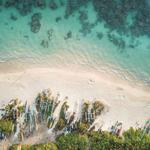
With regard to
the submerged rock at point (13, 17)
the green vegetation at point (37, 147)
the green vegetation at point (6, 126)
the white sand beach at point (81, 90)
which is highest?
the submerged rock at point (13, 17)

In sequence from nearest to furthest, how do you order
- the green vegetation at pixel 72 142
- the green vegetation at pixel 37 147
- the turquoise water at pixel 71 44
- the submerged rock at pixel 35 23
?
the green vegetation at pixel 37 147, the green vegetation at pixel 72 142, the turquoise water at pixel 71 44, the submerged rock at pixel 35 23

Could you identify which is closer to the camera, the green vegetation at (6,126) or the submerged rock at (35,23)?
the green vegetation at (6,126)

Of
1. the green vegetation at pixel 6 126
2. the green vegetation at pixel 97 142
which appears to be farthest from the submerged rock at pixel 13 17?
the green vegetation at pixel 97 142

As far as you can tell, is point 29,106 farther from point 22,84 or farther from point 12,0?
point 12,0

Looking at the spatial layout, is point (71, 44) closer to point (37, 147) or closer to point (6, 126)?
point (6, 126)

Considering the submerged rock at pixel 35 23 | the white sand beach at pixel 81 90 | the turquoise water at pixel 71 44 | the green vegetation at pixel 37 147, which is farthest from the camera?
the submerged rock at pixel 35 23

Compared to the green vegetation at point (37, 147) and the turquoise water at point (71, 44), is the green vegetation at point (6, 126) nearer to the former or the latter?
the green vegetation at point (37, 147)
